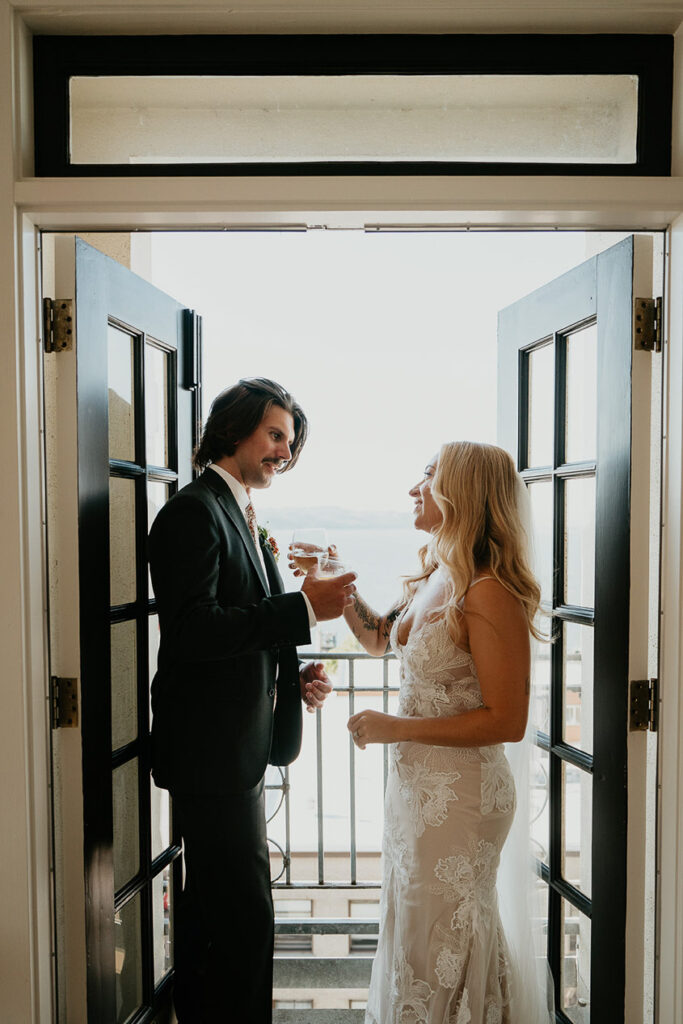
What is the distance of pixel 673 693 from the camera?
157 centimetres

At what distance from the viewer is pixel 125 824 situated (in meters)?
1.89

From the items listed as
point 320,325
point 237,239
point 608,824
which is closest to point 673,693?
point 608,824

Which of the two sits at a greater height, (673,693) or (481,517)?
(481,517)

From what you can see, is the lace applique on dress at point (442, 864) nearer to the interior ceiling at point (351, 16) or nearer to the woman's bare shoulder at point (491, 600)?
the woman's bare shoulder at point (491, 600)

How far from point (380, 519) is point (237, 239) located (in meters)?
2.39

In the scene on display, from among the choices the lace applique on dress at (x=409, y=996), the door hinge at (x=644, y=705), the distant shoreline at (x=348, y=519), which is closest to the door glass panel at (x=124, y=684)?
the lace applique on dress at (x=409, y=996)

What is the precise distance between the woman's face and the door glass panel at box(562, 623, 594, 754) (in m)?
0.45

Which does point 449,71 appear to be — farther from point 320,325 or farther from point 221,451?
point 320,325

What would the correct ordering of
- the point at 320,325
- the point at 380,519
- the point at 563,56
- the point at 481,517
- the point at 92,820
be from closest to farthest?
1. the point at 563,56
2. the point at 92,820
3. the point at 481,517
4. the point at 320,325
5. the point at 380,519

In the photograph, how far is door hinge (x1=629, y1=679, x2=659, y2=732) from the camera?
5.44 feet

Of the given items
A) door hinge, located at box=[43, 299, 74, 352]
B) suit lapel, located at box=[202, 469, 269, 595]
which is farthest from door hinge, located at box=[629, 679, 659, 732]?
door hinge, located at box=[43, 299, 74, 352]

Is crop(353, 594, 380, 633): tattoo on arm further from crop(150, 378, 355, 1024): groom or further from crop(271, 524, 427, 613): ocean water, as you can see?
crop(271, 524, 427, 613): ocean water

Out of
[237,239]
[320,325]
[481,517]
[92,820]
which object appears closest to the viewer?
[92,820]

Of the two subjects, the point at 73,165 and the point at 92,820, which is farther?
the point at 92,820
